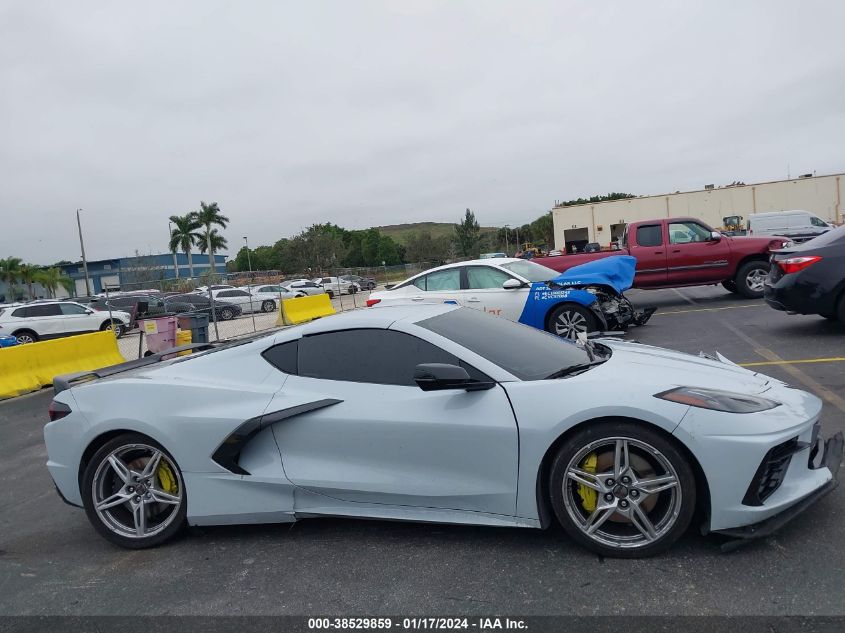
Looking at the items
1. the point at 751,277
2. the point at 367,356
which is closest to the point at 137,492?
the point at 367,356

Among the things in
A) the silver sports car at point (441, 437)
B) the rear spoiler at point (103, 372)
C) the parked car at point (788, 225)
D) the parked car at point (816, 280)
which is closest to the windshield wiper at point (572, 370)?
the silver sports car at point (441, 437)

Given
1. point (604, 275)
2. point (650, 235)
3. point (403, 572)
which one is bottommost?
point (403, 572)

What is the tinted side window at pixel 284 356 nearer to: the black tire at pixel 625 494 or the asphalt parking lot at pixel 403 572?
the asphalt parking lot at pixel 403 572

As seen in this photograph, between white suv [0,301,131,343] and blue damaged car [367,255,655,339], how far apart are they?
38.0 feet

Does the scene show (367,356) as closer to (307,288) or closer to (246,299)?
(246,299)

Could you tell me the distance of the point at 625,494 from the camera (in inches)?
126

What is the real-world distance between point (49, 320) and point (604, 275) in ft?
54.8

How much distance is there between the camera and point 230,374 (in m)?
4.00

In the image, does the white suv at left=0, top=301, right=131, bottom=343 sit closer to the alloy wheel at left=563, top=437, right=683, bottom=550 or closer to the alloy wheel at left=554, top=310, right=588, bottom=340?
the alloy wheel at left=554, top=310, right=588, bottom=340

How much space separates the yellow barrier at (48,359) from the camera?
34.8 ft

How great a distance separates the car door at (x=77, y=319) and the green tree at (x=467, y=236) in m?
43.7

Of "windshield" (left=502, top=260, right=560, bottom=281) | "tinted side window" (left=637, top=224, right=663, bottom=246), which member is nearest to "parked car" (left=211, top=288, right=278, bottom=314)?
"tinted side window" (left=637, top=224, right=663, bottom=246)

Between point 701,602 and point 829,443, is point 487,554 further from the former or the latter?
point 829,443

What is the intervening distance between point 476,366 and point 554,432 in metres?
0.57
